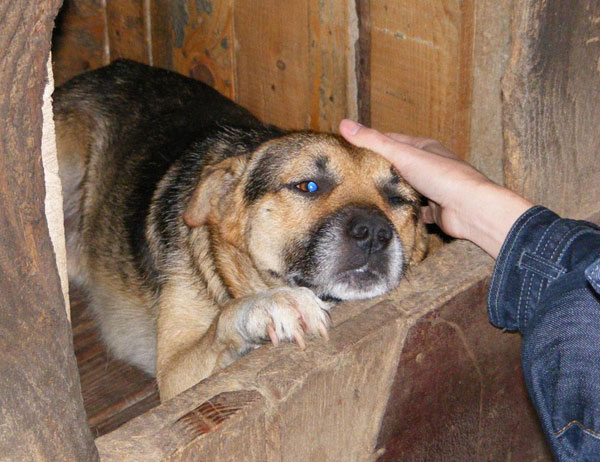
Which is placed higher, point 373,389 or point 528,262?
point 528,262

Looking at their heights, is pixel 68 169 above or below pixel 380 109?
below

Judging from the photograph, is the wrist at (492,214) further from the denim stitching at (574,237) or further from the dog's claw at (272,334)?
the dog's claw at (272,334)

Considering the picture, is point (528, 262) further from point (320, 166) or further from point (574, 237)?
point (320, 166)

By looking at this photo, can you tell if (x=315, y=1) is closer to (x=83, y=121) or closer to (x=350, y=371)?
(x=83, y=121)

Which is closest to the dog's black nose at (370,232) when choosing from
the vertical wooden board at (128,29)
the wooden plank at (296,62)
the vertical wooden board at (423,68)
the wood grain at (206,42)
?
the vertical wooden board at (423,68)

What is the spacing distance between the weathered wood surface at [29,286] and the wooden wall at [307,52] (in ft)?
7.61

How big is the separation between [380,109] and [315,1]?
2.07 ft

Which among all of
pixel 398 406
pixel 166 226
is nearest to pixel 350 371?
pixel 398 406

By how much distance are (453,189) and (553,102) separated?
0.50m

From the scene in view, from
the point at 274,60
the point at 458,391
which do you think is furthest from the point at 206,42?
the point at 458,391

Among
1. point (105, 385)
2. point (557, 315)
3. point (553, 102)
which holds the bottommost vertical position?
point (105, 385)

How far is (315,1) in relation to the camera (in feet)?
14.1

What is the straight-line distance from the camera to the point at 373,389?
2750 mm

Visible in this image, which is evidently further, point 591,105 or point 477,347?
point 591,105
